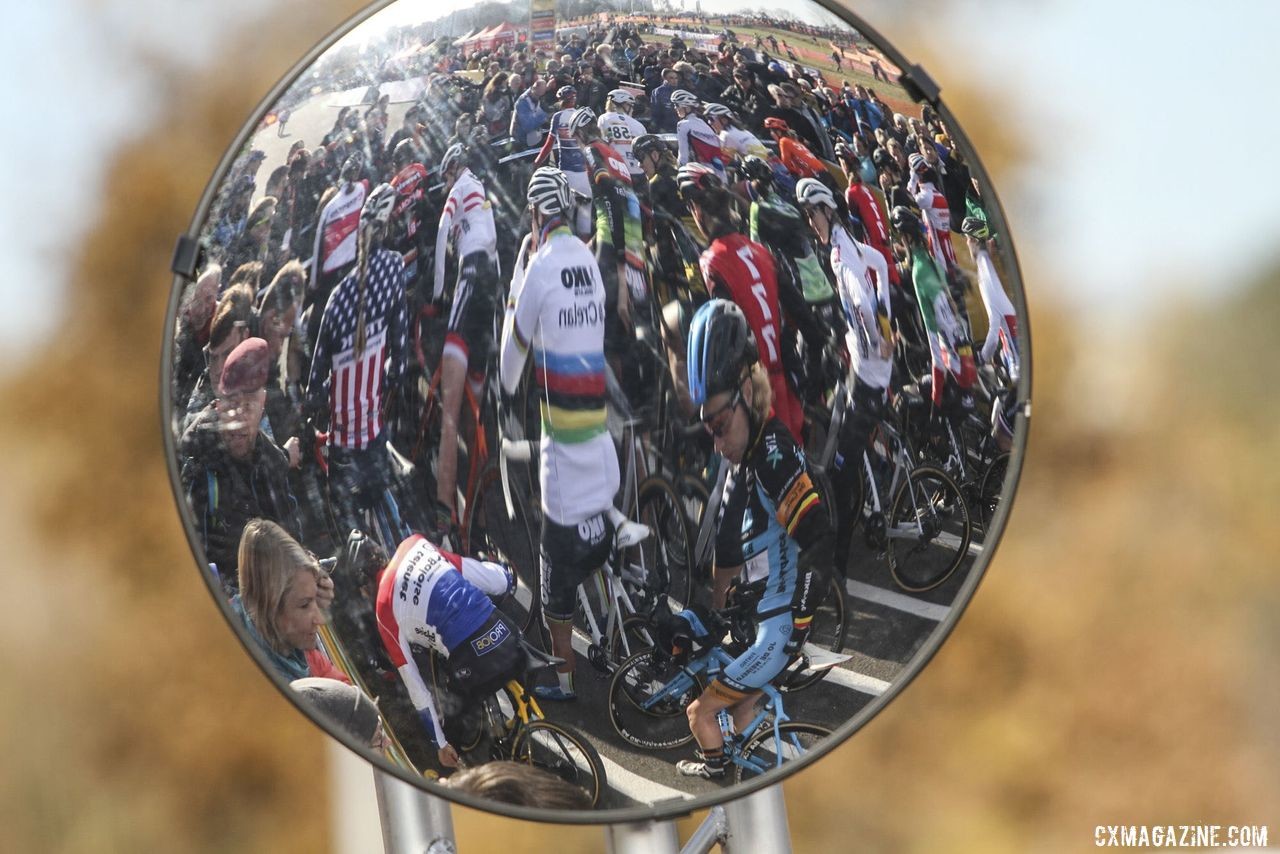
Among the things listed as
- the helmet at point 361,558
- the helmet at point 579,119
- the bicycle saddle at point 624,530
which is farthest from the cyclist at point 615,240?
the helmet at point 361,558

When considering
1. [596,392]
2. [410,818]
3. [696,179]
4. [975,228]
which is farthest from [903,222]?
[410,818]

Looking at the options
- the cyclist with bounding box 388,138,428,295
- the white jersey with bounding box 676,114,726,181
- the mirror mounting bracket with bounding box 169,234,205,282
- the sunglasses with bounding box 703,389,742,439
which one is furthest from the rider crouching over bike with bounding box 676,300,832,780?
the mirror mounting bracket with bounding box 169,234,205,282

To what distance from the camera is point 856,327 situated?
83 centimetres

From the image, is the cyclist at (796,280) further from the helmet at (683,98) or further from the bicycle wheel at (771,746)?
the bicycle wheel at (771,746)

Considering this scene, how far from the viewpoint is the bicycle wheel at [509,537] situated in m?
0.79

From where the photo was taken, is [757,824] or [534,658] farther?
[757,824]

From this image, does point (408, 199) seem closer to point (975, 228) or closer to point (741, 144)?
point (741, 144)

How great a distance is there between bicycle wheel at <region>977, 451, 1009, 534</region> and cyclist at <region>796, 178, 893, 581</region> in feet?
0.29

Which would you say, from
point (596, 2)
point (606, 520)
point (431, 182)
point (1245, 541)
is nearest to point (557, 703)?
point (606, 520)

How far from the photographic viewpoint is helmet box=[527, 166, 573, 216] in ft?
2.62

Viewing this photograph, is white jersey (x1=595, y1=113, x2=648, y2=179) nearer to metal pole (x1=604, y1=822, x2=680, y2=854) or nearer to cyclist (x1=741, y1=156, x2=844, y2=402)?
cyclist (x1=741, y1=156, x2=844, y2=402)

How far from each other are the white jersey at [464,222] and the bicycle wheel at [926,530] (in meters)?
0.35

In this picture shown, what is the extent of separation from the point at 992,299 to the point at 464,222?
0.38 metres

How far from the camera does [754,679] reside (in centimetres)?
82
